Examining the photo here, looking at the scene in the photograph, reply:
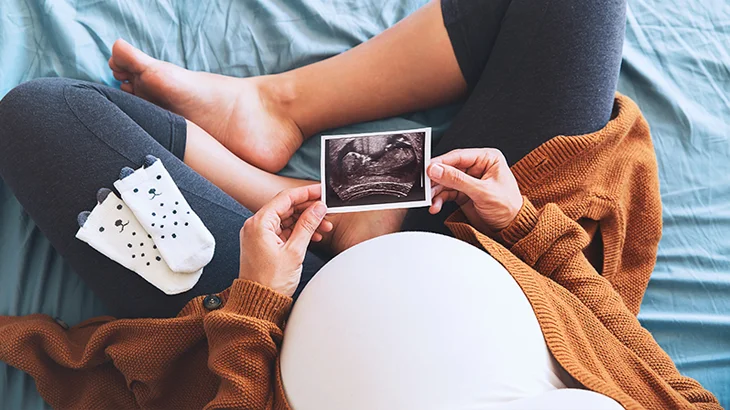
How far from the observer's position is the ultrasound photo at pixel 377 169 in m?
1.05

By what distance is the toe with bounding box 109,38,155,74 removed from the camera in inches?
50.7

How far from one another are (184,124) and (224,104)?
5.5 inches

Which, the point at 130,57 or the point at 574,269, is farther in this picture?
the point at 130,57

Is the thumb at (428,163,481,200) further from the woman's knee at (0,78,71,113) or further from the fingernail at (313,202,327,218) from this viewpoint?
the woman's knee at (0,78,71,113)

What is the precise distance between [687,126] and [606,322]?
64 centimetres

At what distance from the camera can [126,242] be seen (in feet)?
3.45

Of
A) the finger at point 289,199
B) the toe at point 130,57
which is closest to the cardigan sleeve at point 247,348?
the finger at point 289,199

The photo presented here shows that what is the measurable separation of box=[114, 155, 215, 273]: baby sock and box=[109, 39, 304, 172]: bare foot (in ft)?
0.95

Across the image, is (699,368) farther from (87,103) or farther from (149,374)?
(87,103)

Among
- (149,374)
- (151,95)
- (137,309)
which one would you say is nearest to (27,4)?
(151,95)

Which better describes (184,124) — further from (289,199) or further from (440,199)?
(440,199)

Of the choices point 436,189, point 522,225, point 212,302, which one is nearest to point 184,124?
point 212,302

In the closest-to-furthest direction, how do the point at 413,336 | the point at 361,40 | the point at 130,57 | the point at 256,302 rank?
the point at 413,336 → the point at 256,302 → the point at 130,57 → the point at 361,40

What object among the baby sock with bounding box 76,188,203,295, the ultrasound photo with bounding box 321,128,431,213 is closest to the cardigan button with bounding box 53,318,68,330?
the baby sock with bounding box 76,188,203,295
